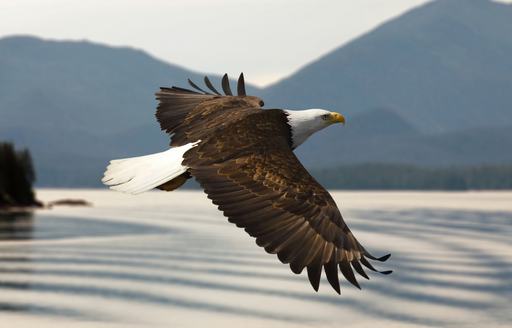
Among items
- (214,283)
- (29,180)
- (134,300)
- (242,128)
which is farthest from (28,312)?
(29,180)

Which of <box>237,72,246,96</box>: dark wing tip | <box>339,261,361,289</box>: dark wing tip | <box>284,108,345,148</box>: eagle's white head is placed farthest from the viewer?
<box>237,72,246,96</box>: dark wing tip

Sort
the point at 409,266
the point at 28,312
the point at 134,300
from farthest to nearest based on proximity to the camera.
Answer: the point at 409,266 → the point at 134,300 → the point at 28,312

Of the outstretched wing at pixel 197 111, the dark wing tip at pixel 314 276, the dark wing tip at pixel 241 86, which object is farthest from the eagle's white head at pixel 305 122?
the dark wing tip at pixel 241 86

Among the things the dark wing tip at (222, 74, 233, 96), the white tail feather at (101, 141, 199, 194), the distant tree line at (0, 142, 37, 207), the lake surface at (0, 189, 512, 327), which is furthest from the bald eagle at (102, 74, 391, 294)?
the distant tree line at (0, 142, 37, 207)

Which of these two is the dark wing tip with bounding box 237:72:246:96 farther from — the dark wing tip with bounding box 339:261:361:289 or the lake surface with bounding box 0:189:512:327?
the lake surface with bounding box 0:189:512:327

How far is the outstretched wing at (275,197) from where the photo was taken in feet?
35.0

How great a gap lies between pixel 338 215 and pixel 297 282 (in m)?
61.7

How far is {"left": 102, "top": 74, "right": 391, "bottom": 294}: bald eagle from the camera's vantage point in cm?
1073

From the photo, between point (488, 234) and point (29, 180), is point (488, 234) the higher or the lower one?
the lower one

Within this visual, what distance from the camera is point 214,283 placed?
67375mm

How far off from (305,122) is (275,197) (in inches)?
75.0

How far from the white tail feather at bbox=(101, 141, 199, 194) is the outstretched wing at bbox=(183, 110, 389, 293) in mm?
244

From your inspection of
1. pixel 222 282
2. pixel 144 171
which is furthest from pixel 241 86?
pixel 222 282

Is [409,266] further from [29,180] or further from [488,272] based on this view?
[29,180]
